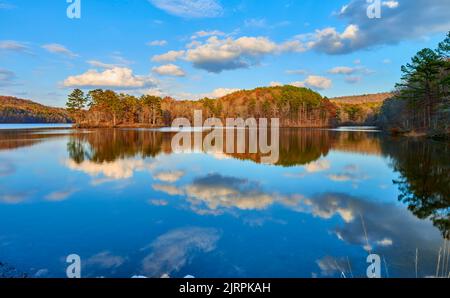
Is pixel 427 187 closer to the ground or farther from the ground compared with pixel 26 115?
closer to the ground

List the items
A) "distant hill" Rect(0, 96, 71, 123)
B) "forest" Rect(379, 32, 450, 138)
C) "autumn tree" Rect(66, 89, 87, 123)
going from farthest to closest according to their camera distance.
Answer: "distant hill" Rect(0, 96, 71, 123) → "autumn tree" Rect(66, 89, 87, 123) → "forest" Rect(379, 32, 450, 138)

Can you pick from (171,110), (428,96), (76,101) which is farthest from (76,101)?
(428,96)

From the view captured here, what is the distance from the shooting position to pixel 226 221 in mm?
8602

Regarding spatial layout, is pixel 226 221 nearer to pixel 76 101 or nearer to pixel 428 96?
pixel 428 96

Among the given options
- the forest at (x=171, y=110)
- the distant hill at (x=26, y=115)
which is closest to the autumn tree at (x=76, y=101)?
the forest at (x=171, y=110)

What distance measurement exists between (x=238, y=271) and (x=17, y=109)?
633ft

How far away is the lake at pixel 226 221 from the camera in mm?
6000

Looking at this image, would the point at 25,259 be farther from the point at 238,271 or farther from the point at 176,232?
the point at 238,271

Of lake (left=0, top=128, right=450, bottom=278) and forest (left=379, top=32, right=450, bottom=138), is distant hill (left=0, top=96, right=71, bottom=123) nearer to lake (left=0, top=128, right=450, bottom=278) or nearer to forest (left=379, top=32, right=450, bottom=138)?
forest (left=379, top=32, right=450, bottom=138)

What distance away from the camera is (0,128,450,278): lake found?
6.00 meters

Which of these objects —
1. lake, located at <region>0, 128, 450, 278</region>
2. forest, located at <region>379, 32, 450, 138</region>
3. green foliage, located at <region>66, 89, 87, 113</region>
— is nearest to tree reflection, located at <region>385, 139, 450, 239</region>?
lake, located at <region>0, 128, 450, 278</region>

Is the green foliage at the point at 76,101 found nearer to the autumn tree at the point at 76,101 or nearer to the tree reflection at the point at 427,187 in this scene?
the autumn tree at the point at 76,101

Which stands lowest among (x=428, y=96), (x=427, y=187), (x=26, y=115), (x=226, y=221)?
(x=226, y=221)
